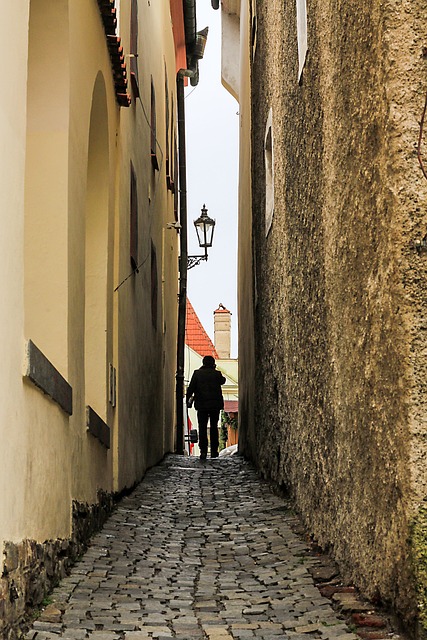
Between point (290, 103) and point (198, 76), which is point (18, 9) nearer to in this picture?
point (290, 103)

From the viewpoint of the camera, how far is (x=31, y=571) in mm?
5473

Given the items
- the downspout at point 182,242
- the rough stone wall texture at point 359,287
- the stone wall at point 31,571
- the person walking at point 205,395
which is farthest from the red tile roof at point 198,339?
the stone wall at point 31,571

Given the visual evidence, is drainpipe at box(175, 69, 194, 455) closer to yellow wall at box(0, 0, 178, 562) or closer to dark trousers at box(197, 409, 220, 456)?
dark trousers at box(197, 409, 220, 456)

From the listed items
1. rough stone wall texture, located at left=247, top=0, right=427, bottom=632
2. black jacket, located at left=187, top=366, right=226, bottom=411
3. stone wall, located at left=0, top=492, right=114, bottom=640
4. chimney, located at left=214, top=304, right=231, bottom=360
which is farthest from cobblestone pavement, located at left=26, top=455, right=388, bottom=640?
chimney, located at left=214, top=304, right=231, bottom=360

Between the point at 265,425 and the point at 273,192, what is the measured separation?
2.60m

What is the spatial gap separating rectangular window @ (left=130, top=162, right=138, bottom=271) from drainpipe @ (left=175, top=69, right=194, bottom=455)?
33.3 ft

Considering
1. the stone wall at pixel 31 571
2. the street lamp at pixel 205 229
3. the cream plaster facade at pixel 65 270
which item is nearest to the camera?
the stone wall at pixel 31 571

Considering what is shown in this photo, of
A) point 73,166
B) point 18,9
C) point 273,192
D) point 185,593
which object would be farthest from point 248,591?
point 273,192

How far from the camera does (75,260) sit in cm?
729

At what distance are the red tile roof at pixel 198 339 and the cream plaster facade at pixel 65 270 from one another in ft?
83.1

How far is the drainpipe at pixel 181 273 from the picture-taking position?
22.5 m

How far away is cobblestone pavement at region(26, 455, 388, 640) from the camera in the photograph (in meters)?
5.49

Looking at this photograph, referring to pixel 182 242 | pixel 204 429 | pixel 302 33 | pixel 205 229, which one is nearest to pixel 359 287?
pixel 302 33

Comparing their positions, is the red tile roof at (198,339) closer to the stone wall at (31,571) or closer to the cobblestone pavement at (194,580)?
the cobblestone pavement at (194,580)
